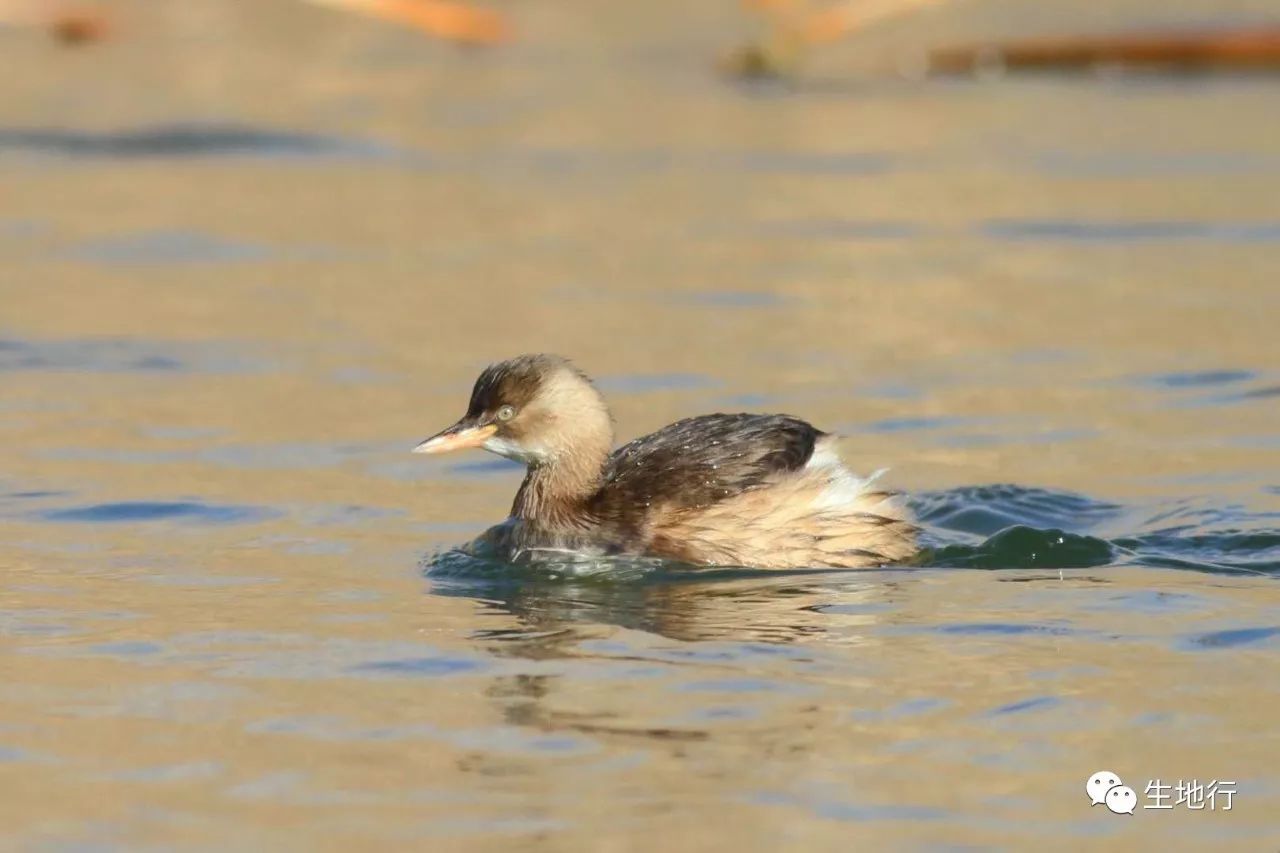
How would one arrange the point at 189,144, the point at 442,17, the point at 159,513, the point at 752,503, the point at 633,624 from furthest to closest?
the point at 442,17 < the point at 189,144 < the point at 159,513 < the point at 752,503 < the point at 633,624

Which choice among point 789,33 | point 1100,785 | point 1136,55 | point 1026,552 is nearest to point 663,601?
point 1026,552

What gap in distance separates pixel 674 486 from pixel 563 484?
478 mm

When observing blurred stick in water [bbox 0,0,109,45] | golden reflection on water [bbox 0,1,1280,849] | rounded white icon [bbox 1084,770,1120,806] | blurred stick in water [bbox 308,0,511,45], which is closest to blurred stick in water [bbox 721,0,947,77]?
golden reflection on water [bbox 0,1,1280,849]

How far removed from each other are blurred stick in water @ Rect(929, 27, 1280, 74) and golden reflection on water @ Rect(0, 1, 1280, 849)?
29 centimetres

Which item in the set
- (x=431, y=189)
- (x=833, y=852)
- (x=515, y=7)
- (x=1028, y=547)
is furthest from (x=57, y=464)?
(x=515, y=7)

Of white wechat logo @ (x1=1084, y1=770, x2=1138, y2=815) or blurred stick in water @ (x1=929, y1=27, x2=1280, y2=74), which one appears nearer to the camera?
white wechat logo @ (x1=1084, y1=770, x2=1138, y2=815)

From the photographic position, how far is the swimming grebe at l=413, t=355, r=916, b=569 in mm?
8055

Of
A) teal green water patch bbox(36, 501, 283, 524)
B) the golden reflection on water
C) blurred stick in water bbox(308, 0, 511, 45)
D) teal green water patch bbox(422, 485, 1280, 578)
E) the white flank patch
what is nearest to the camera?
the golden reflection on water

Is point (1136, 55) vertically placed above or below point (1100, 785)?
above

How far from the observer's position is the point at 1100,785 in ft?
18.8

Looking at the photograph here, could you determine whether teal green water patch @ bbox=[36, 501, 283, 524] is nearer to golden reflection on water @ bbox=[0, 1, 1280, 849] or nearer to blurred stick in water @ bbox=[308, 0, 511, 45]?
golden reflection on water @ bbox=[0, 1, 1280, 849]

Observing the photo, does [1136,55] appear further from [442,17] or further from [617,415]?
[617,415]

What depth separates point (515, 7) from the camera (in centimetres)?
2153

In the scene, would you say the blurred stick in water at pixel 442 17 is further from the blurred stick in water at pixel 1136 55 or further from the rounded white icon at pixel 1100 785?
the rounded white icon at pixel 1100 785
